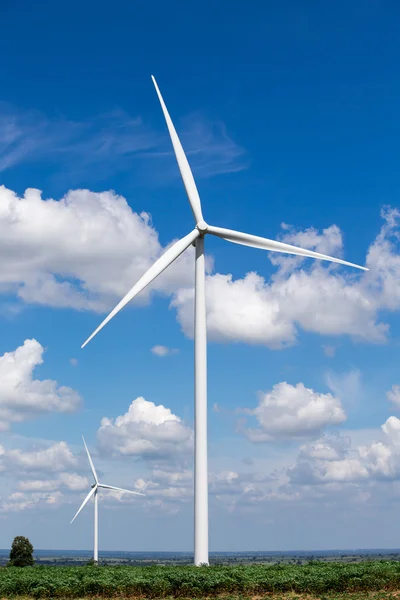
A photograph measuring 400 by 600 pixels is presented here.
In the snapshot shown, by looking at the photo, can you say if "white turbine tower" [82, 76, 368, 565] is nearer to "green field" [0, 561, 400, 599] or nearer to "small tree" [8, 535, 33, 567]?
"green field" [0, 561, 400, 599]

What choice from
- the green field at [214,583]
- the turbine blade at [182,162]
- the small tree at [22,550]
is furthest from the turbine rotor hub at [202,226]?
the small tree at [22,550]

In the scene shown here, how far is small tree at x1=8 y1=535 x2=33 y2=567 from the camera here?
4079 inches

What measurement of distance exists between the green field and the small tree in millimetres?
70901

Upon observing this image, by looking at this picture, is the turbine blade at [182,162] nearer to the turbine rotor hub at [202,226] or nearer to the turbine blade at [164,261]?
the turbine rotor hub at [202,226]

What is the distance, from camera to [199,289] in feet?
163

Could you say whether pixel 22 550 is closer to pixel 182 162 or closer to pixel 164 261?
pixel 164 261

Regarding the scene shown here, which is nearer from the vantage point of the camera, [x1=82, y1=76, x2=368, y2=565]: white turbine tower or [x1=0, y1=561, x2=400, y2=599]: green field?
[x1=0, y1=561, x2=400, y2=599]: green field

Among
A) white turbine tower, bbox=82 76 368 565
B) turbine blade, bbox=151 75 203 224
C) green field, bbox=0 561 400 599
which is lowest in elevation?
green field, bbox=0 561 400 599

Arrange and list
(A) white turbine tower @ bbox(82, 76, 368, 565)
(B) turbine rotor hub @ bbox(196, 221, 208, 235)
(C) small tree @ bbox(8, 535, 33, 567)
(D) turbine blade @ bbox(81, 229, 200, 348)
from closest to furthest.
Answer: (A) white turbine tower @ bbox(82, 76, 368, 565) → (D) turbine blade @ bbox(81, 229, 200, 348) → (B) turbine rotor hub @ bbox(196, 221, 208, 235) → (C) small tree @ bbox(8, 535, 33, 567)

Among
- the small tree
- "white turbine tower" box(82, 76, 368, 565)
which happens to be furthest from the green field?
the small tree

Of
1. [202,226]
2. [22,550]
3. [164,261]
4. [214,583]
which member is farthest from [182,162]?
[22,550]

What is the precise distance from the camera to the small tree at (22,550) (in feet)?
340

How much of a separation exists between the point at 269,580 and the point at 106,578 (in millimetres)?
8340

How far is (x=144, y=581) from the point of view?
117 ft
